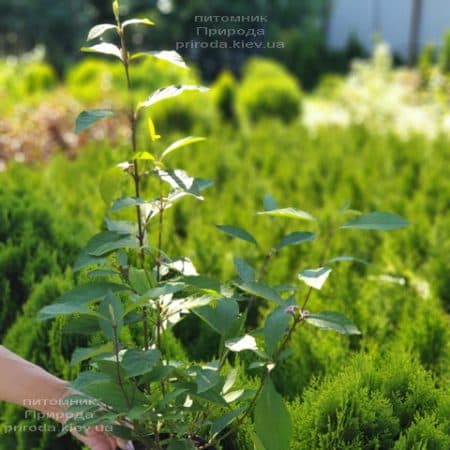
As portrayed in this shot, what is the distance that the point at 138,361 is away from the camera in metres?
1.42

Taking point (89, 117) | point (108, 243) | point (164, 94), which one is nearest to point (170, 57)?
point (164, 94)

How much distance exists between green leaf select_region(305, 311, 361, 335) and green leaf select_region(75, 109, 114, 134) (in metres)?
0.55

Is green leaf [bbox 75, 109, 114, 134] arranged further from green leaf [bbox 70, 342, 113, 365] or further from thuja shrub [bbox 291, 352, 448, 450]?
thuja shrub [bbox 291, 352, 448, 450]

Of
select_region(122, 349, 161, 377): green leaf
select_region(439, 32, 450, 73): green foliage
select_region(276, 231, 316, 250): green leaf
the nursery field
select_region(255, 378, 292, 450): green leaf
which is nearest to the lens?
select_region(122, 349, 161, 377): green leaf

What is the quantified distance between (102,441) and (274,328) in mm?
492

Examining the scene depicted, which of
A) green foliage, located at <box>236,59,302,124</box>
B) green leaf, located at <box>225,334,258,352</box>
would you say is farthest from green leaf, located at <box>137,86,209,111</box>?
green foliage, located at <box>236,59,302,124</box>

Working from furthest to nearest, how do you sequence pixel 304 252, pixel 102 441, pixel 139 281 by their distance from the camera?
pixel 304 252 → pixel 102 441 → pixel 139 281

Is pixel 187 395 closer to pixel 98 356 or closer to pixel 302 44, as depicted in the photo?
pixel 98 356

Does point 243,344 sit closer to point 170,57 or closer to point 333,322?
point 333,322

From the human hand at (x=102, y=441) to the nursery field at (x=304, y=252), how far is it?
26 centimetres

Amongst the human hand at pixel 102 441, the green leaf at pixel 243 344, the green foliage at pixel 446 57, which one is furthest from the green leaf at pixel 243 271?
the green foliage at pixel 446 57

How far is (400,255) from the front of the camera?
13.2ft

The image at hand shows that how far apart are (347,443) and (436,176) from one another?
3.64 m

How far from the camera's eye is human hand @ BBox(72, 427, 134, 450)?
5.62 feet
